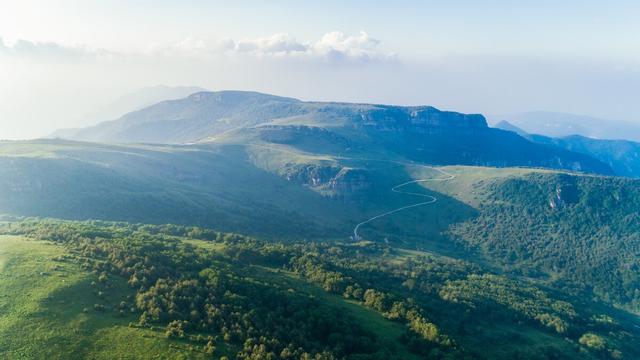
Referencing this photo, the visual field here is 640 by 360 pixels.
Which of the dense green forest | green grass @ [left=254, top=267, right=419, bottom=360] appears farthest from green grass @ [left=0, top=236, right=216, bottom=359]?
green grass @ [left=254, top=267, right=419, bottom=360]

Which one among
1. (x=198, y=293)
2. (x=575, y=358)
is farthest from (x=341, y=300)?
(x=575, y=358)

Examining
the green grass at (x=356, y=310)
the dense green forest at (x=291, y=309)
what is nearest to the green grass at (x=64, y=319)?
the dense green forest at (x=291, y=309)

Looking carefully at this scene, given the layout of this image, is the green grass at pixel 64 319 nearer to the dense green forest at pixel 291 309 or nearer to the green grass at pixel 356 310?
the dense green forest at pixel 291 309

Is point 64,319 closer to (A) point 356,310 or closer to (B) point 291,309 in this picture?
(B) point 291,309

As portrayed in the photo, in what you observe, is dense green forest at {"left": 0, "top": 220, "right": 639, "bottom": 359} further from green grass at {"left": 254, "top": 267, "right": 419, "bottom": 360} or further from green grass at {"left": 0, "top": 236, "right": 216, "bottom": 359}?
green grass at {"left": 0, "top": 236, "right": 216, "bottom": 359}

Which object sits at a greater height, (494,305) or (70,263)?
(70,263)

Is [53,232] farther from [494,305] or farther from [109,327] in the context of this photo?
[494,305]

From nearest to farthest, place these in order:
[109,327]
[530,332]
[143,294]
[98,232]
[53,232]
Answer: [109,327]
[143,294]
[53,232]
[98,232]
[530,332]

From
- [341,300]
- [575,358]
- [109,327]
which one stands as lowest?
[575,358]
